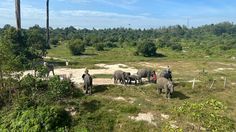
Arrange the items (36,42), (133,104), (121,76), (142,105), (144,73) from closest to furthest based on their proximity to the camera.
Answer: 1. (142,105)
2. (133,104)
3. (121,76)
4. (144,73)
5. (36,42)

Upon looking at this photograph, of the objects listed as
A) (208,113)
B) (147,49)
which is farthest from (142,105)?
(147,49)

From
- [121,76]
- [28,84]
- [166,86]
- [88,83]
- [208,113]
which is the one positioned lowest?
[28,84]

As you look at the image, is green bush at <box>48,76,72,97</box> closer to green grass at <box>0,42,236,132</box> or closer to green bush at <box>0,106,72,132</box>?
green grass at <box>0,42,236,132</box>

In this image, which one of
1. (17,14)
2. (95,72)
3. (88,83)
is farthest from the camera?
(17,14)

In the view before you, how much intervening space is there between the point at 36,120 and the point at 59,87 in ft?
15.8

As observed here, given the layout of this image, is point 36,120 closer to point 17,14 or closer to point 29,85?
point 29,85

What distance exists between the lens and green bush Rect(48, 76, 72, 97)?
29.7 metres

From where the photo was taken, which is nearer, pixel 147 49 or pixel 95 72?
pixel 95 72

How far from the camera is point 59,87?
→ 97.7 feet

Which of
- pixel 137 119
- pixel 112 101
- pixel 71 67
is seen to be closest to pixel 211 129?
pixel 137 119

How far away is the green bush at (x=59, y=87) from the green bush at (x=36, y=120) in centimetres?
261

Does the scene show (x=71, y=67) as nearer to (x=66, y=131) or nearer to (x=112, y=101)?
(x=112, y=101)

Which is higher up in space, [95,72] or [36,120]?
[95,72]

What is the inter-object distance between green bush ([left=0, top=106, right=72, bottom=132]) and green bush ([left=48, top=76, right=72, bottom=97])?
→ 261 cm
